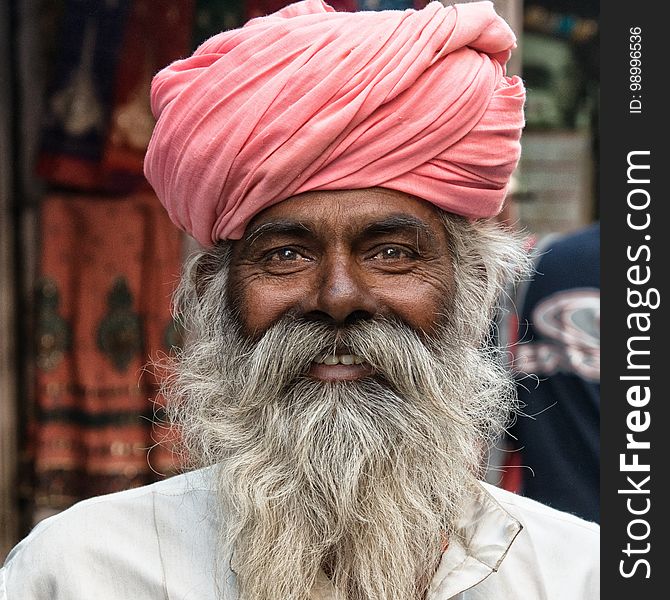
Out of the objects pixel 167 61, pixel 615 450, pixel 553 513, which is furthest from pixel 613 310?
pixel 167 61

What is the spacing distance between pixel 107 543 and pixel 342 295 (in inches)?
27.5

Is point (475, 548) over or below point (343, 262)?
below

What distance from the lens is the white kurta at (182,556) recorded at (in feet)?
7.35

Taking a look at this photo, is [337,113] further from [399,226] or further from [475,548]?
[475,548]

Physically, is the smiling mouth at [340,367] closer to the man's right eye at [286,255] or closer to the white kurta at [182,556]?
the man's right eye at [286,255]

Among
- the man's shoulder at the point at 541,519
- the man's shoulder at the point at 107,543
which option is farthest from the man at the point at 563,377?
the man's shoulder at the point at 107,543

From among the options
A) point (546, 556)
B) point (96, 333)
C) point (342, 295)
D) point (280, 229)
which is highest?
point (280, 229)

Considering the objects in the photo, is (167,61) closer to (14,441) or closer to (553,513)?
(14,441)

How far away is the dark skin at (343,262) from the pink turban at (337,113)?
0.04 m

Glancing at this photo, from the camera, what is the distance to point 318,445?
7.54 feet

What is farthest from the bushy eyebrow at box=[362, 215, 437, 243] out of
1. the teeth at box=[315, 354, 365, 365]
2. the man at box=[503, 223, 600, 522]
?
the man at box=[503, 223, 600, 522]

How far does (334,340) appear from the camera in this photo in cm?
230

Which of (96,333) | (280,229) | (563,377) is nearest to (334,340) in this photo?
(280,229)

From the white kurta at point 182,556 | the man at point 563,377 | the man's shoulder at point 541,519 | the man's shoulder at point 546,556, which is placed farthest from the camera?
the man at point 563,377
